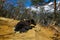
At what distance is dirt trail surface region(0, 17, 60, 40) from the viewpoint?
133 inches

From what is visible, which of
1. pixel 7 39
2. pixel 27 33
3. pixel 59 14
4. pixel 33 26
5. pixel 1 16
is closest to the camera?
pixel 7 39

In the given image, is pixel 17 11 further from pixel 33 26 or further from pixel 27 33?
pixel 27 33

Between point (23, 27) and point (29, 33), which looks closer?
point (29, 33)

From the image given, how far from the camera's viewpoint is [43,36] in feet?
11.3

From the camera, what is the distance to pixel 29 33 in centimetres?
356

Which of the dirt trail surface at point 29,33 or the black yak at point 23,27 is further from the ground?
the black yak at point 23,27

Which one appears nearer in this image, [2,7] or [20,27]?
[20,27]

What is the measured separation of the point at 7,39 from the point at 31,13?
3.63 feet

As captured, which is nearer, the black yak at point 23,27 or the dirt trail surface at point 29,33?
the dirt trail surface at point 29,33

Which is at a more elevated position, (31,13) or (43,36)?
(31,13)

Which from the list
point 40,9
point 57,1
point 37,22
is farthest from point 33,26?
point 57,1

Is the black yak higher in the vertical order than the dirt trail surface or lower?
higher

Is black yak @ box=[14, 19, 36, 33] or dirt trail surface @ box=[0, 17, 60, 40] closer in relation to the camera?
dirt trail surface @ box=[0, 17, 60, 40]

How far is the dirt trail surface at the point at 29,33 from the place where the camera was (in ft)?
11.1
